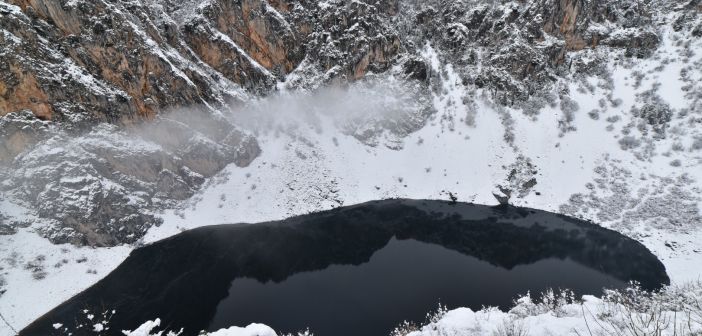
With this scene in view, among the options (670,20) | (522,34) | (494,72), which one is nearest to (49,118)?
(494,72)

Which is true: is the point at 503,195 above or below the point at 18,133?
above

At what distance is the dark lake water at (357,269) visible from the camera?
Answer: 96.3ft

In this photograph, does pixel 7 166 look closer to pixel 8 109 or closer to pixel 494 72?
pixel 8 109

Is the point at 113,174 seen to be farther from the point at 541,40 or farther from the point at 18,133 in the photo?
the point at 541,40

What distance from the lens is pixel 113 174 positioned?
136 ft

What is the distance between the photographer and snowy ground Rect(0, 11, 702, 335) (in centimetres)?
3538

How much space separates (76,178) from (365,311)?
106 ft

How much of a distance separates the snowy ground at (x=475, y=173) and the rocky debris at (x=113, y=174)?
1.59 metres

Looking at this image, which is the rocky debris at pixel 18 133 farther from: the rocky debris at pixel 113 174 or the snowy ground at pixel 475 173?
the snowy ground at pixel 475 173

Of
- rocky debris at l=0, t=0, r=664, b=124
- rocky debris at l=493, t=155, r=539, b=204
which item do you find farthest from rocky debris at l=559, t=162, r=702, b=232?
rocky debris at l=0, t=0, r=664, b=124

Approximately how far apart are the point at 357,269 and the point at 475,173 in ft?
81.9

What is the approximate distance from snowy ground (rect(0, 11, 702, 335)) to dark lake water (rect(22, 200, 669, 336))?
2.36 metres

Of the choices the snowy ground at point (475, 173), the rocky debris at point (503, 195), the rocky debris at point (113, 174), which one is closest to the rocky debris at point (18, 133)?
the rocky debris at point (113, 174)

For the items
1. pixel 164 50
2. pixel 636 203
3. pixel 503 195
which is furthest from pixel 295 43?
pixel 636 203
